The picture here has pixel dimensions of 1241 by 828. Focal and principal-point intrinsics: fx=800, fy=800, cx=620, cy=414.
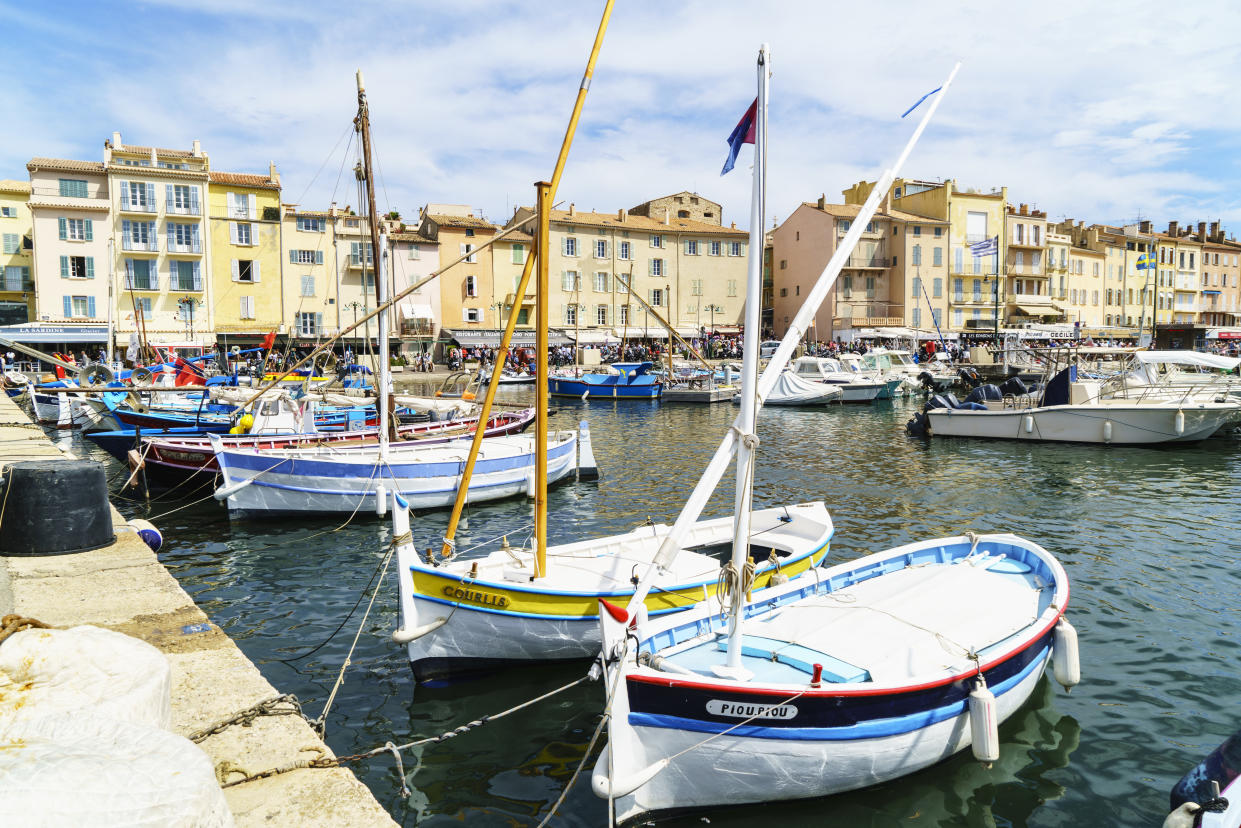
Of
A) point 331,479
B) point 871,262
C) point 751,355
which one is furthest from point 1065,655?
point 871,262

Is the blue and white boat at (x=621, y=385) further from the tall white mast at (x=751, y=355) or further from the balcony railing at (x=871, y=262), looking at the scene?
the tall white mast at (x=751, y=355)

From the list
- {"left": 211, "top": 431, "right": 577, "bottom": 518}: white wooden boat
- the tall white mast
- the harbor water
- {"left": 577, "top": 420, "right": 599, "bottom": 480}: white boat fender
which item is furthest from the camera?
{"left": 577, "top": 420, "right": 599, "bottom": 480}: white boat fender

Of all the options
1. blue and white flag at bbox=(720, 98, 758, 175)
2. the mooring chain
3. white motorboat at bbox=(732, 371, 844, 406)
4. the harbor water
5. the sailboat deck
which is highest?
blue and white flag at bbox=(720, 98, 758, 175)

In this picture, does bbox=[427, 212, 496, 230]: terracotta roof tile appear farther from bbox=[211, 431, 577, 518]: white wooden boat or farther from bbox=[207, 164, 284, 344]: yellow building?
bbox=[211, 431, 577, 518]: white wooden boat

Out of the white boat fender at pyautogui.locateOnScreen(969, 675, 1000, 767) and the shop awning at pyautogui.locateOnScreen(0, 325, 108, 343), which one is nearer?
the white boat fender at pyautogui.locateOnScreen(969, 675, 1000, 767)

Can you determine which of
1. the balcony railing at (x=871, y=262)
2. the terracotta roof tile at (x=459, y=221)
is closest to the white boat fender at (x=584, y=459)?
the terracotta roof tile at (x=459, y=221)

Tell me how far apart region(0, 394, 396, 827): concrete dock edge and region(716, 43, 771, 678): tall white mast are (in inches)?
128

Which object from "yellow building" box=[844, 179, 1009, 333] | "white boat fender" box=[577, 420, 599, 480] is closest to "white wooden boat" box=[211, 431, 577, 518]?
"white boat fender" box=[577, 420, 599, 480]

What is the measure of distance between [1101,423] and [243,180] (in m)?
60.3

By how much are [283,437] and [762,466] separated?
14.2 metres

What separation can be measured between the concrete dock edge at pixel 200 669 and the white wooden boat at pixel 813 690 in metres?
2.31

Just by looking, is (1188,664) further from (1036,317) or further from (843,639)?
(1036,317)

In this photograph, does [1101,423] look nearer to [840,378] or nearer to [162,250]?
[840,378]

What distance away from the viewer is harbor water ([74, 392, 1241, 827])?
7.30 metres
